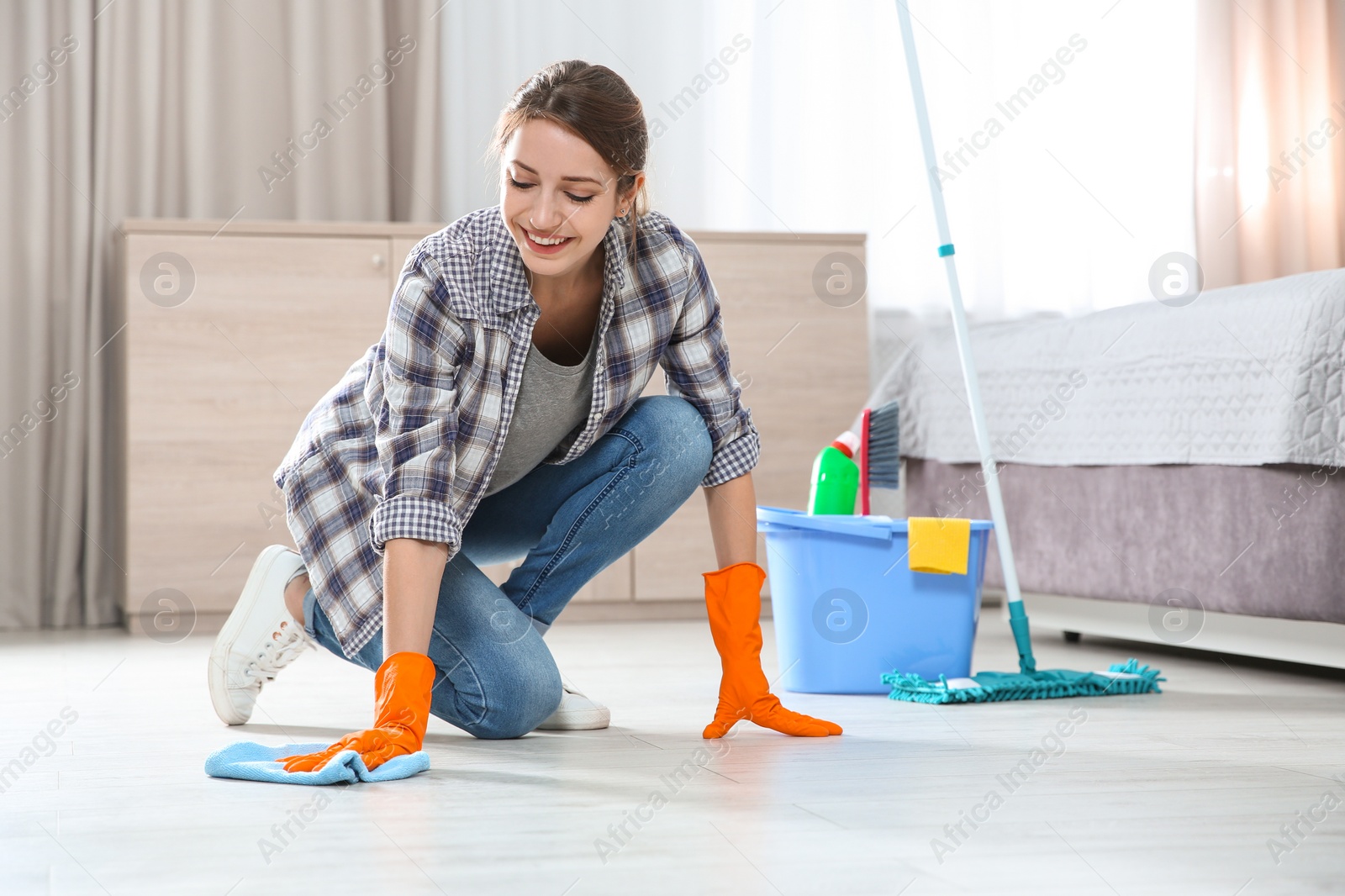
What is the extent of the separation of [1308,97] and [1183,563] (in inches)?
86.0

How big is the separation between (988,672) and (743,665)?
19.8 inches

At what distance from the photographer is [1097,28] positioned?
3.49 metres

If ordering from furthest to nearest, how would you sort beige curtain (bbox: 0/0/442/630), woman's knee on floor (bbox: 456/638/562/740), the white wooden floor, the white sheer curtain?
the white sheer curtain < beige curtain (bbox: 0/0/442/630) < woman's knee on floor (bbox: 456/638/562/740) < the white wooden floor

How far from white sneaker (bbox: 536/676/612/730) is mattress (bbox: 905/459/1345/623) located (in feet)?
3.11

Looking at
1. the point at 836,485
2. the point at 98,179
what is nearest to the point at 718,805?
the point at 836,485

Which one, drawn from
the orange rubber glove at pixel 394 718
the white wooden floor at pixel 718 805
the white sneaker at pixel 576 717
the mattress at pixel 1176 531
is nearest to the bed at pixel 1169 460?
the mattress at pixel 1176 531

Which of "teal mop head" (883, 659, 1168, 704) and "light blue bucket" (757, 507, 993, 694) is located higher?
"light blue bucket" (757, 507, 993, 694)

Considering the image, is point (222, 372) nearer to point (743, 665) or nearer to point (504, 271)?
point (504, 271)

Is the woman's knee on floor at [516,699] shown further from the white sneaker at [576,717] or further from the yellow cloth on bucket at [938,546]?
the yellow cloth on bucket at [938,546]

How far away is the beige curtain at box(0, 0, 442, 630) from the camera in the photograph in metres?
2.87

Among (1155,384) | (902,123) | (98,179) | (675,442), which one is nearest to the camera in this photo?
(675,442)

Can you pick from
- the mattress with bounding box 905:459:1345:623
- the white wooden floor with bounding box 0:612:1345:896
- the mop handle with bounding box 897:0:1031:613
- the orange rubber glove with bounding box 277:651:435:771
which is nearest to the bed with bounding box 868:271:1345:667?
the mattress with bounding box 905:459:1345:623

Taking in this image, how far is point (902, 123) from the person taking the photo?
334 centimetres

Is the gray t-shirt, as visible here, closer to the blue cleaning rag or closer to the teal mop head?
the blue cleaning rag
